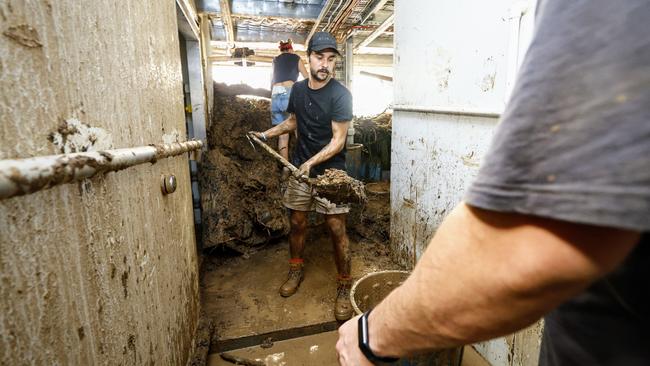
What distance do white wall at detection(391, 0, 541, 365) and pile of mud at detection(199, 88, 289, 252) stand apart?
1.64m

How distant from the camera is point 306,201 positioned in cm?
297

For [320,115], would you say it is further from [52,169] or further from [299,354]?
[52,169]

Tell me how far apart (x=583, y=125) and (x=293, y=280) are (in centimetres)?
293

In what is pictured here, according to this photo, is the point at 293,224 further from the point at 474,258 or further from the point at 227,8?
the point at 227,8

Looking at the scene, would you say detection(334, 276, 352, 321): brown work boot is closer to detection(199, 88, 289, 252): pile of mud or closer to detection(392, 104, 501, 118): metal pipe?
detection(199, 88, 289, 252): pile of mud

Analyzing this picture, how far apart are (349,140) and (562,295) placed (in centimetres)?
536

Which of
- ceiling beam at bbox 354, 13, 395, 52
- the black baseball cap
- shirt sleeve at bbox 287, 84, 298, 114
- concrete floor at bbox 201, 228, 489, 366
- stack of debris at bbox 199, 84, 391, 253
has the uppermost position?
ceiling beam at bbox 354, 13, 395, 52

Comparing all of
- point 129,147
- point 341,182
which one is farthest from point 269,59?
point 129,147

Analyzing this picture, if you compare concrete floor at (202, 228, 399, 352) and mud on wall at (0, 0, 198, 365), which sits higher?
mud on wall at (0, 0, 198, 365)

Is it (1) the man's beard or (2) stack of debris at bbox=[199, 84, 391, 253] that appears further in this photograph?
(2) stack of debris at bbox=[199, 84, 391, 253]

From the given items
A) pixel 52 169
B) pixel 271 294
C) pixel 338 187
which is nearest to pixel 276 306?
pixel 271 294

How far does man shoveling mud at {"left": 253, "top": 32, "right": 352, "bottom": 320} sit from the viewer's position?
2.85 metres

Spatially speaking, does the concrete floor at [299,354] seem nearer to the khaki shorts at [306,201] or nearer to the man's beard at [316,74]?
the khaki shorts at [306,201]

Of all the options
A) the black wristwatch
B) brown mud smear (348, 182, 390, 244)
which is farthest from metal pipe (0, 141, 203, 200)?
brown mud smear (348, 182, 390, 244)
